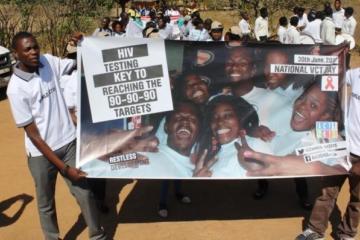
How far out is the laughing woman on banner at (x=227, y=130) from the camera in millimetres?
4773

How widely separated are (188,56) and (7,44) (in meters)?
10.9

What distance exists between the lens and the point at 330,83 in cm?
479

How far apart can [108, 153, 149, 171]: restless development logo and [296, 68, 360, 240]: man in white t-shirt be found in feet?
5.33

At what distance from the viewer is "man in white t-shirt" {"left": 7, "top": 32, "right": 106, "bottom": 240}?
4008mm

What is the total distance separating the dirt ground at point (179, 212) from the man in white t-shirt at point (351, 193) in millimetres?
341

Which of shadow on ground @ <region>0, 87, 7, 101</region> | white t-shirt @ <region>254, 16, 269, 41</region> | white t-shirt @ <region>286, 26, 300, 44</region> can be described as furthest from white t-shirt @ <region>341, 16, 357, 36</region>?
shadow on ground @ <region>0, 87, 7, 101</region>

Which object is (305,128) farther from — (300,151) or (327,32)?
(327,32)

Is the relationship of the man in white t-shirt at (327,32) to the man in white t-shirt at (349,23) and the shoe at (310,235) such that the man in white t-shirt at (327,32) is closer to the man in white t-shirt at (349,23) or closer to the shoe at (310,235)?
the man in white t-shirt at (349,23)

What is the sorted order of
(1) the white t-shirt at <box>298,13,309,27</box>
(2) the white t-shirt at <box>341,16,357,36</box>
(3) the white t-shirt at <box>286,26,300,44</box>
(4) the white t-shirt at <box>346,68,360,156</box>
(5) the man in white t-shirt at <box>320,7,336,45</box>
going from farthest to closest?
(2) the white t-shirt at <box>341,16,357,36</box>, (1) the white t-shirt at <box>298,13,309,27</box>, (5) the man in white t-shirt at <box>320,7,336,45</box>, (3) the white t-shirt at <box>286,26,300,44</box>, (4) the white t-shirt at <box>346,68,360,156</box>

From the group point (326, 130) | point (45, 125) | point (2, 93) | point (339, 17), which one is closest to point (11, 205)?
point (45, 125)

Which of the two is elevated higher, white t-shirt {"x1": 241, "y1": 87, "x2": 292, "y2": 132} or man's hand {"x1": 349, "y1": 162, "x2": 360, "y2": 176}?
white t-shirt {"x1": 241, "y1": 87, "x2": 292, "y2": 132}

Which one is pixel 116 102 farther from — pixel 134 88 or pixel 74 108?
pixel 74 108

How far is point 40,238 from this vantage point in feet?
16.7

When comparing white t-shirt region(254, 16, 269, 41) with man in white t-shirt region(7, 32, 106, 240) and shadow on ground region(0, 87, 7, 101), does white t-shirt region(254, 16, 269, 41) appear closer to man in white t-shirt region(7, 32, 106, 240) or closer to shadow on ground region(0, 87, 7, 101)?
shadow on ground region(0, 87, 7, 101)
